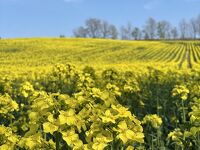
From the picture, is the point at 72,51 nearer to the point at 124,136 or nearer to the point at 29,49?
the point at 29,49

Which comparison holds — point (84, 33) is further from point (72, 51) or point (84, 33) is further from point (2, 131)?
point (2, 131)

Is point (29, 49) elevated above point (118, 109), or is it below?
below

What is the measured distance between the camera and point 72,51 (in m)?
52.2

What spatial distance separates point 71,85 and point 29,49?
40324 mm

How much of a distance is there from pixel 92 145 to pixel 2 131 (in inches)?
55.5

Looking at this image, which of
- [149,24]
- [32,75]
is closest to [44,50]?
[32,75]

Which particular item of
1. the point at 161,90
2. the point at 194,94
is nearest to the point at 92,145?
the point at 194,94

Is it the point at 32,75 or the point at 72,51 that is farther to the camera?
the point at 72,51

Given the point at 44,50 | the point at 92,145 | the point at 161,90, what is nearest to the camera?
the point at 92,145

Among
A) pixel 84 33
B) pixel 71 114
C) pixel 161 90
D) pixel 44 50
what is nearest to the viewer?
pixel 71 114

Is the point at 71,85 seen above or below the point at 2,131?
below

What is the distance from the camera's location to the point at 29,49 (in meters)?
50.4

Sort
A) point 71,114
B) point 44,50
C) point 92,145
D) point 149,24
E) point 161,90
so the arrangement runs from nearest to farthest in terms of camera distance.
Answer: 1. point 92,145
2. point 71,114
3. point 161,90
4. point 44,50
5. point 149,24

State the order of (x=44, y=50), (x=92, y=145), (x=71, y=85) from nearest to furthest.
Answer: (x=92, y=145)
(x=71, y=85)
(x=44, y=50)
